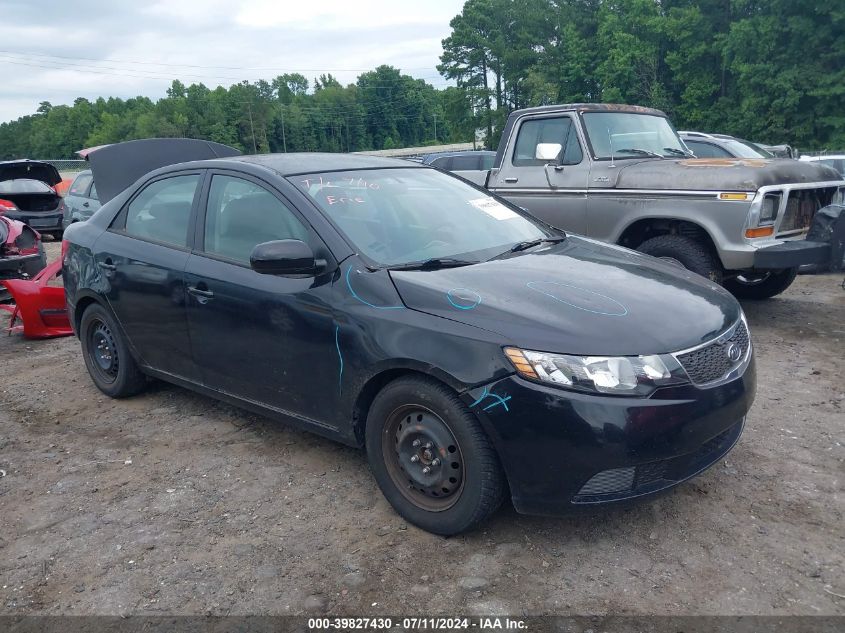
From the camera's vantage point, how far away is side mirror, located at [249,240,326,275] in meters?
3.38

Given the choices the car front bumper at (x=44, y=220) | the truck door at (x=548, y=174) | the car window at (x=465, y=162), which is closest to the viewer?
the truck door at (x=548, y=174)

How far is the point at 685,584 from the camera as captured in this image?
2771 mm

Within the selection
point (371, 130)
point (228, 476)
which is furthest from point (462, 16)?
point (228, 476)

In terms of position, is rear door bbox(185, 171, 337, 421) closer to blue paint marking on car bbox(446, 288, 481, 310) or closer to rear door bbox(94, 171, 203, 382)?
rear door bbox(94, 171, 203, 382)

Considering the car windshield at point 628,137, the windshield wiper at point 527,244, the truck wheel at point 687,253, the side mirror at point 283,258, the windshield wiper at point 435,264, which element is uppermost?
the car windshield at point 628,137

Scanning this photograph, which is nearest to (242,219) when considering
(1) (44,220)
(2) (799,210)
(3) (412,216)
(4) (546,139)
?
(3) (412,216)

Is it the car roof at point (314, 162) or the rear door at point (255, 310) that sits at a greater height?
the car roof at point (314, 162)

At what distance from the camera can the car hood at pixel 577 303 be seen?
2871mm

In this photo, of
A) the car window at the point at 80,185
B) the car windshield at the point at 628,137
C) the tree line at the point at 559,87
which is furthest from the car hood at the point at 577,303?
the tree line at the point at 559,87

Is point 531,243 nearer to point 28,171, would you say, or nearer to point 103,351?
point 103,351

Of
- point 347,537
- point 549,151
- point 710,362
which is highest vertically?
point 549,151

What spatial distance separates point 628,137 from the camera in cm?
721

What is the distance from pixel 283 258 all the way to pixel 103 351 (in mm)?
2524

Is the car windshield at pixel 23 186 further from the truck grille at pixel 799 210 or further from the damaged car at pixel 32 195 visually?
the truck grille at pixel 799 210
